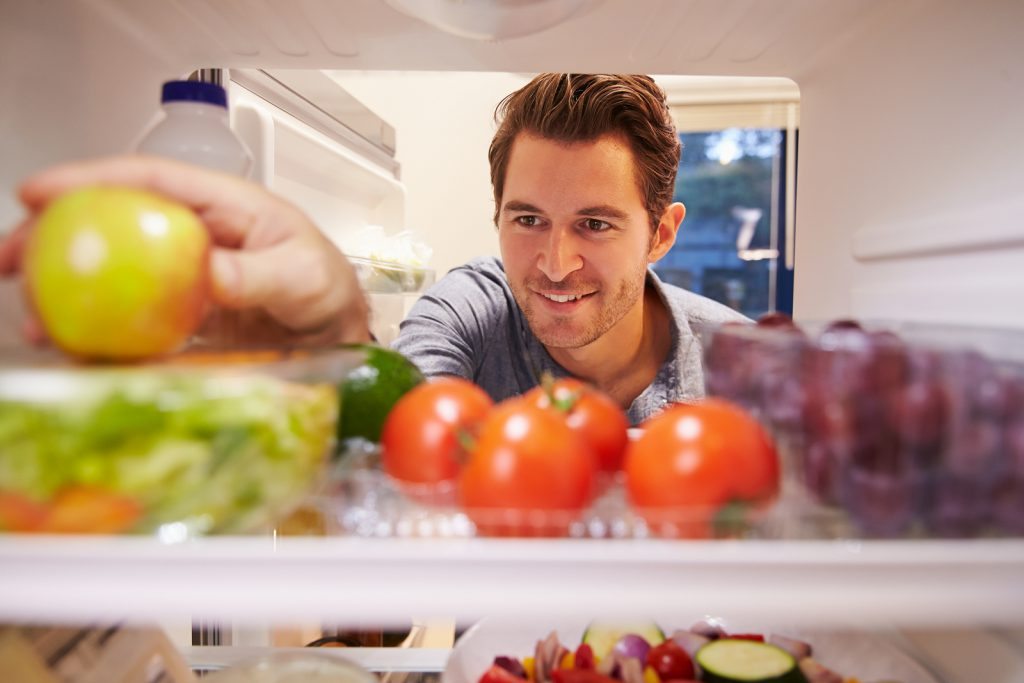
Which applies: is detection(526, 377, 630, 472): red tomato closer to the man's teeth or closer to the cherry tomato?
the cherry tomato

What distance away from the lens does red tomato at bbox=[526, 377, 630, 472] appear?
0.56 meters

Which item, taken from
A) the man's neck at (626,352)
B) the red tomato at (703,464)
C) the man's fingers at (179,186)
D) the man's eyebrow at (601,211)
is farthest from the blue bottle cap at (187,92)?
the man's neck at (626,352)

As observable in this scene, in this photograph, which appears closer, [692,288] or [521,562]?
[521,562]

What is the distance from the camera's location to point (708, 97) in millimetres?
3471

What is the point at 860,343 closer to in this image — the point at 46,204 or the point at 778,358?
the point at 778,358

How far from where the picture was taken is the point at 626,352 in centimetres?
177

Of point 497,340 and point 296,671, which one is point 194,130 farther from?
point 497,340

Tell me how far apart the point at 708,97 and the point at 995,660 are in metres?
3.22

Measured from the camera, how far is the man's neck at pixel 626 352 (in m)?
1.71

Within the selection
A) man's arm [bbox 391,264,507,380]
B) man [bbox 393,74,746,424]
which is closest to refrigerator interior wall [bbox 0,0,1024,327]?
man [bbox 393,74,746,424]

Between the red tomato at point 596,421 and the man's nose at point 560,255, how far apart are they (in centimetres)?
92

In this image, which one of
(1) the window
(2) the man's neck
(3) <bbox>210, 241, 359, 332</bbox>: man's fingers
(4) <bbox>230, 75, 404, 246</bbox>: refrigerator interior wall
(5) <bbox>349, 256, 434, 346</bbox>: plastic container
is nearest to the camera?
(3) <bbox>210, 241, 359, 332</bbox>: man's fingers

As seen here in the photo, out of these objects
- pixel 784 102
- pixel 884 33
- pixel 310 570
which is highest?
pixel 784 102

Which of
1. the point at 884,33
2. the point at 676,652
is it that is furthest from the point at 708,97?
the point at 676,652
